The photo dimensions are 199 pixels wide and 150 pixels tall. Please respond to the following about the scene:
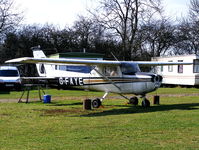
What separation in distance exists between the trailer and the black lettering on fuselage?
15379 millimetres

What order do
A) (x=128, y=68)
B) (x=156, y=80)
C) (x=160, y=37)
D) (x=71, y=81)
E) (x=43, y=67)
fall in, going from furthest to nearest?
(x=160, y=37), (x=43, y=67), (x=71, y=81), (x=128, y=68), (x=156, y=80)

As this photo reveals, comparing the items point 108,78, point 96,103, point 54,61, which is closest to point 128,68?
point 108,78

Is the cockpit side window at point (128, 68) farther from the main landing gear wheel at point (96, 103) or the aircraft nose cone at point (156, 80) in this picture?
the main landing gear wheel at point (96, 103)

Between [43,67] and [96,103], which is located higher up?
[43,67]

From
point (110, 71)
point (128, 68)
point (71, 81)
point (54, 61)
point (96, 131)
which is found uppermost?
point (54, 61)

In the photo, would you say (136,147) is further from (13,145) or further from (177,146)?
(13,145)

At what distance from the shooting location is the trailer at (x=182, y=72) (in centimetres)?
3006

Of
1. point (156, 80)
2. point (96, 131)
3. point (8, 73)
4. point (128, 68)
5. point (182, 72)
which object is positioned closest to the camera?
point (96, 131)

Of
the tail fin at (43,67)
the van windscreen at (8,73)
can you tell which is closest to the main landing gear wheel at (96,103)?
the tail fin at (43,67)

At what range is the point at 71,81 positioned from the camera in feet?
56.5

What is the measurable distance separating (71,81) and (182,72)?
Answer: 55.6 ft

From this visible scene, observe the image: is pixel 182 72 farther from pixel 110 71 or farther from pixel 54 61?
pixel 54 61

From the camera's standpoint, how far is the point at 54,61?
13.7 m

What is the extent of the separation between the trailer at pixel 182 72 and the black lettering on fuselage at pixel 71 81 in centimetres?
1538
